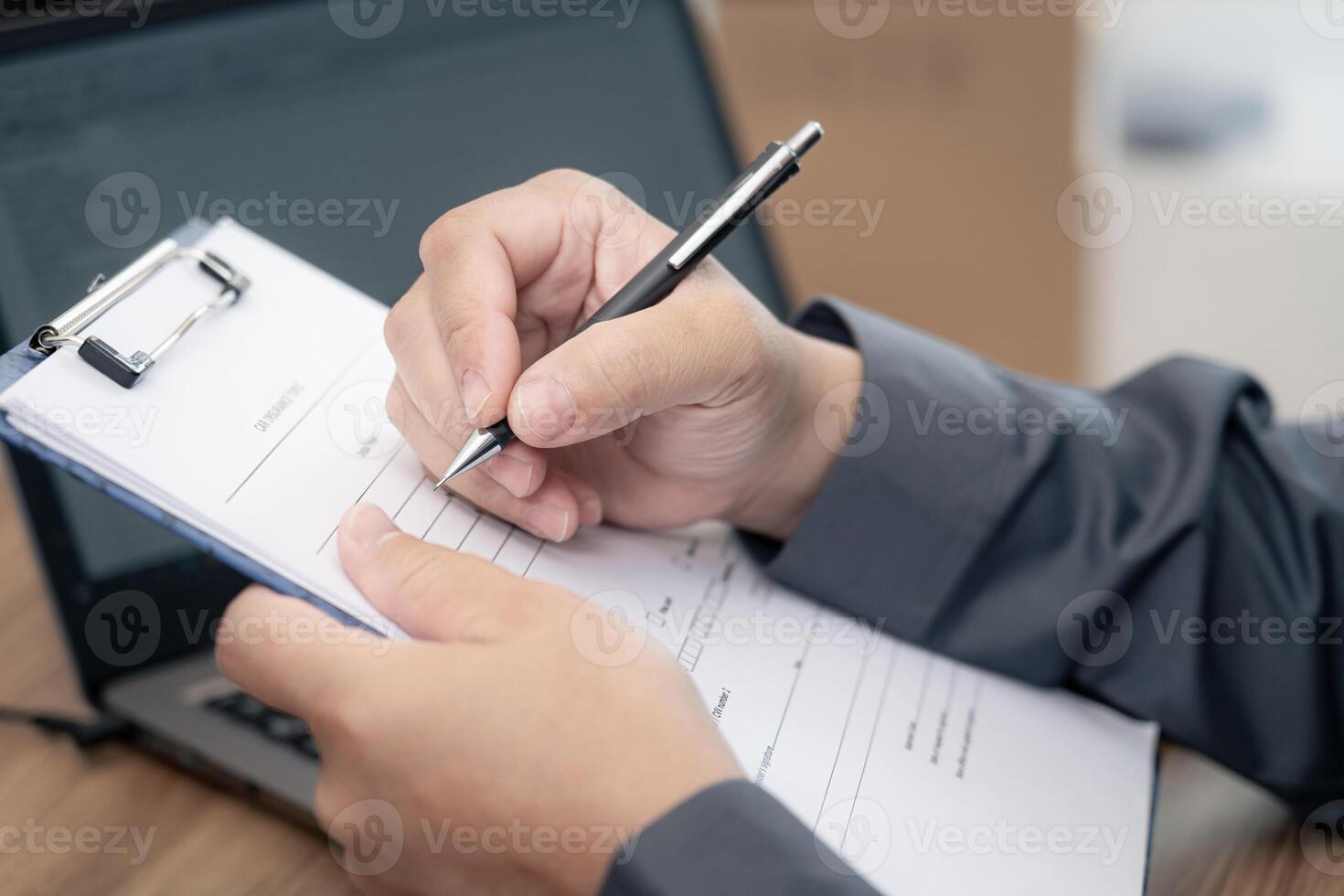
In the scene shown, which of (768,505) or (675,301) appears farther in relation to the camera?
(768,505)

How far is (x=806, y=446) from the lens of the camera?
579 mm

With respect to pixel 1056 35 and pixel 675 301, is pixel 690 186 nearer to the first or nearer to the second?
pixel 675 301

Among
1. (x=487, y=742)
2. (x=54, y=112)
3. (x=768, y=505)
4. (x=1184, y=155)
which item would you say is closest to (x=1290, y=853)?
(x=768, y=505)

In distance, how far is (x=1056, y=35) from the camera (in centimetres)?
106

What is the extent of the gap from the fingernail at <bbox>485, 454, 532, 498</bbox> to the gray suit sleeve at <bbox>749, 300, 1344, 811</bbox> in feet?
0.48

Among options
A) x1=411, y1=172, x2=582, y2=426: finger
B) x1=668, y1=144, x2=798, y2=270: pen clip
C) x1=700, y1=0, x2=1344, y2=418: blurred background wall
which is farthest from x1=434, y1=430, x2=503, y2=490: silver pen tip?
x1=700, y1=0, x2=1344, y2=418: blurred background wall

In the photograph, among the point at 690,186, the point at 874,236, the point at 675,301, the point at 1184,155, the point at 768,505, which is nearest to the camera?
the point at 675,301

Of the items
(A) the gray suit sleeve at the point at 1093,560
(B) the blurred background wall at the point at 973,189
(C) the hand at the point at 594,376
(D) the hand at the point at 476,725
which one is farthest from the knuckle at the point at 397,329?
(B) the blurred background wall at the point at 973,189

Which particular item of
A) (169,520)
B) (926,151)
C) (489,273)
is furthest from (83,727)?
(926,151)

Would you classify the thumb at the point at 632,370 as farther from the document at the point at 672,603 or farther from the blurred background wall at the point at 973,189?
the blurred background wall at the point at 973,189

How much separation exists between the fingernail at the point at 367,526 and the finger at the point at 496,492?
0.14 ft

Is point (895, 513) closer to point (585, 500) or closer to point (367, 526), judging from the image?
point (585, 500)

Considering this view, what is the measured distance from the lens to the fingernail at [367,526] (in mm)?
427

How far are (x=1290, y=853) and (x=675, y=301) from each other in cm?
41
